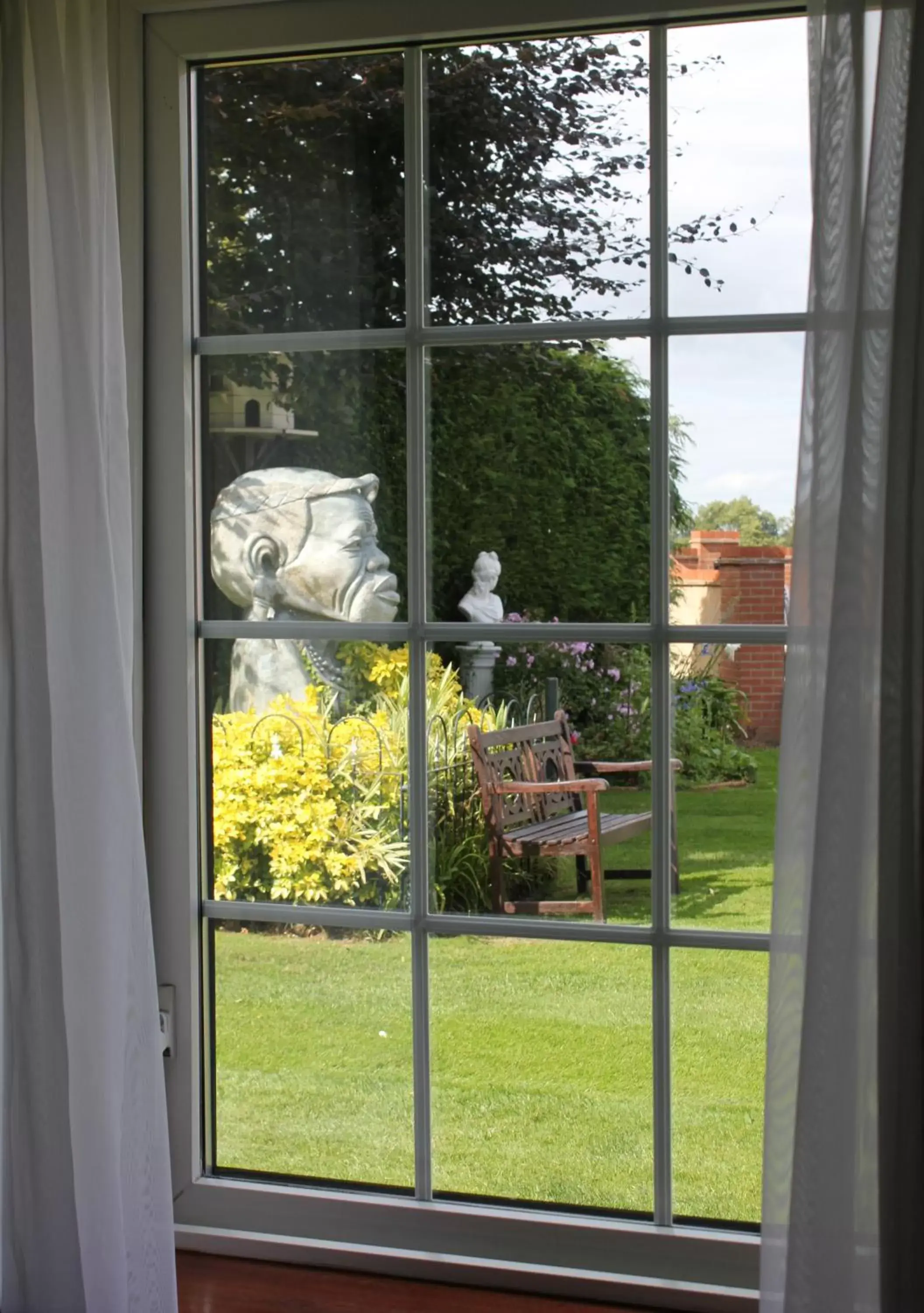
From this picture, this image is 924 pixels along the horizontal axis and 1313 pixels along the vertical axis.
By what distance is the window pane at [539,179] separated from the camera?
1724 millimetres

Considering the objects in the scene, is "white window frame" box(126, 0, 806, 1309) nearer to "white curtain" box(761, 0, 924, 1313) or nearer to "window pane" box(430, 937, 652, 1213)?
"window pane" box(430, 937, 652, 1213)

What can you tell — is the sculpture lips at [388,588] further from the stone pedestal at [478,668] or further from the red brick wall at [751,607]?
the red brick wall at [751,607]

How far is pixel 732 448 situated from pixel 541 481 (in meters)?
0.27

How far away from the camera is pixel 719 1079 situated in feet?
5.75

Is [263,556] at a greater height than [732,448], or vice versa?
[732,448]

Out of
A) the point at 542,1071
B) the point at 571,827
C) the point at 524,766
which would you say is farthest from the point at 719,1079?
the point at 524,766

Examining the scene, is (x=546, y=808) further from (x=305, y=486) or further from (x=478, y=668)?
(x=305, y=486)

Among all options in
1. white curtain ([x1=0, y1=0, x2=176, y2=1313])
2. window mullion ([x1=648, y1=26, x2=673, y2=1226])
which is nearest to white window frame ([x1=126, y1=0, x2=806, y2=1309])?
window mullion ([x1=648, y1=26, x2=673, y2=1226])

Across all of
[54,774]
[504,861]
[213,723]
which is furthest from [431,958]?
[54,774]

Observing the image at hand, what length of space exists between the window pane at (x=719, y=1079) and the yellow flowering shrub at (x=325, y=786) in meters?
0.44

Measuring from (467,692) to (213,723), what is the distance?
0.40 metres

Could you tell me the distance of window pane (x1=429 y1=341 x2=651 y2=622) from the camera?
5.75 ft

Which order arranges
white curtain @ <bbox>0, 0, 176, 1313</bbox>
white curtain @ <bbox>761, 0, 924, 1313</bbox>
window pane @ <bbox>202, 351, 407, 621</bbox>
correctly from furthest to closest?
window pane @ <bbox>202, 351, 407, 621</bbox> < white curtain @ <bbox>0, 0, 176, 1313</bbox> < white curtain @ <bbox>761, 0, 924, 1313</bbox>

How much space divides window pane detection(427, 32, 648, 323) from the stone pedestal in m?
0.46
